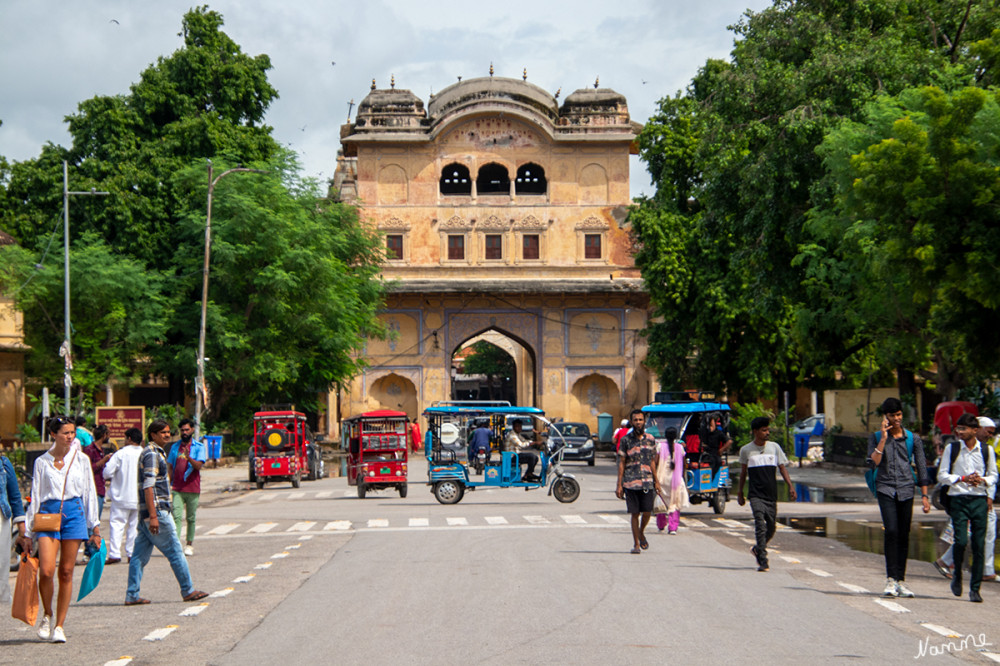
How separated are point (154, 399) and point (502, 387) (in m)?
38.6

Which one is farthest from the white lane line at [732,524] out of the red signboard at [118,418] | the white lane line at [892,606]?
the red signboard at [118,418]

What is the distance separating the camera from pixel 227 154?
38.8 metres

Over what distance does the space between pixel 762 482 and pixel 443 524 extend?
23.5 ft

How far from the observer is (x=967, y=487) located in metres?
10.8

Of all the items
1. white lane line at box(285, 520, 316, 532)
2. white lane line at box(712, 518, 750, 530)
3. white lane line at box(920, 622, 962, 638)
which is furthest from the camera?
white lane line at box(285, 520, 316, 532)

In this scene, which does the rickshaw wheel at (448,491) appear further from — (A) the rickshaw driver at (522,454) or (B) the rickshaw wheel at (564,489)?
(B) the rickshaw wheel at (564,489)

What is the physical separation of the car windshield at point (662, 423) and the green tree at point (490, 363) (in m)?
61.4

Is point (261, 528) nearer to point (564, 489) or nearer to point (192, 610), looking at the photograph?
point (564, 489)

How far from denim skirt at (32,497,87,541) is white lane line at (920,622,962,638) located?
22.0 feet

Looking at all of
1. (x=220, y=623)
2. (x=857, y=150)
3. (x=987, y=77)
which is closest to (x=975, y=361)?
(x=857, y=150)

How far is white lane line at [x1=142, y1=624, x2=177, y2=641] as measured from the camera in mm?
8648

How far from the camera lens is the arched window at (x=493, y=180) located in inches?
2147

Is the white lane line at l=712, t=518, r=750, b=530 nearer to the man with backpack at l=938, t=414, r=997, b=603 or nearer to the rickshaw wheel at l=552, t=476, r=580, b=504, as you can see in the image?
the rickshaw wheel at l=552, t=476, r=580, b=504

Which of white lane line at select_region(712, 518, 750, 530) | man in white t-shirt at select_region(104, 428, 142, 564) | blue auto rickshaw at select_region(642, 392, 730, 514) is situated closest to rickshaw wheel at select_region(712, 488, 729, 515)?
blue auto rickshaw at select_region(642, 392, 730, 514)
